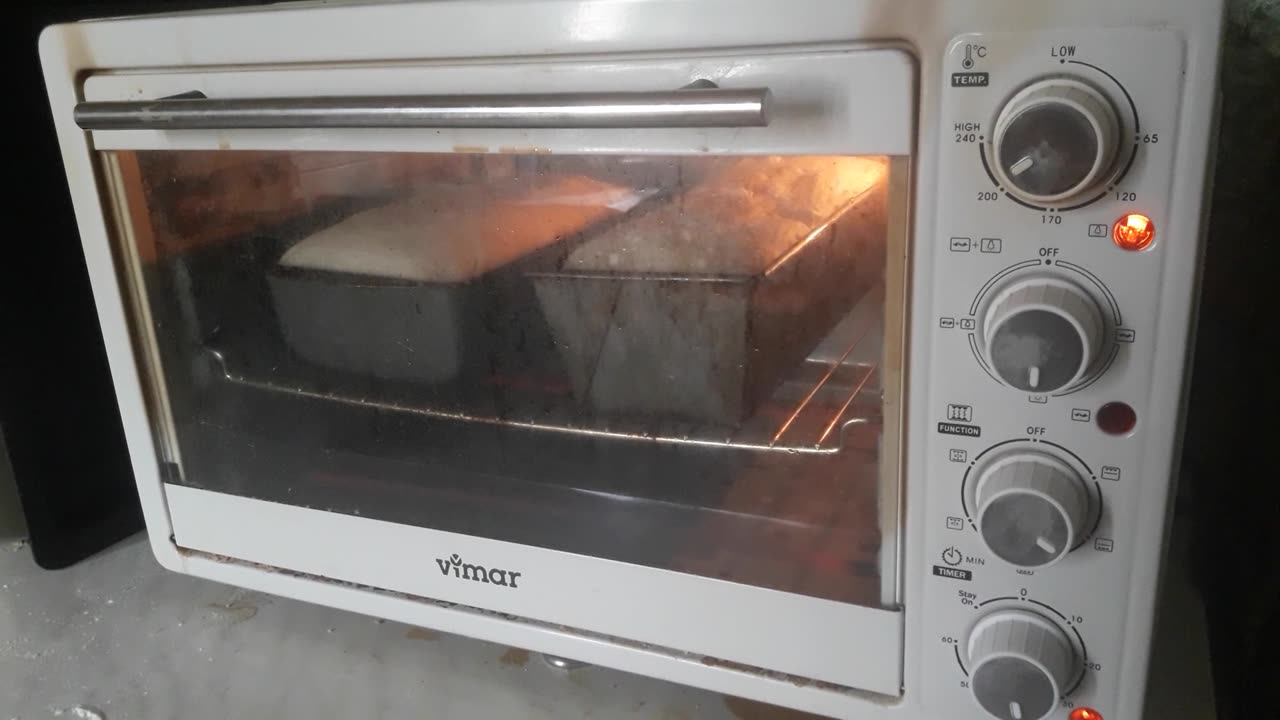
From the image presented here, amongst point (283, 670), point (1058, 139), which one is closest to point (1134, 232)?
point (1058, 139)

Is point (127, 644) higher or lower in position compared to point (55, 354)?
lower

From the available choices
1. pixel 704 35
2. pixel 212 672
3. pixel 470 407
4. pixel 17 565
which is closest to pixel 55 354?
pixel 17 565

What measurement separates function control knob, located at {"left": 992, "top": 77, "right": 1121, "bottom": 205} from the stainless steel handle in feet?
0.36

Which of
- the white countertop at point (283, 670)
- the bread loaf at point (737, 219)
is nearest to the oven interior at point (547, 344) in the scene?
the bread loaf at point (737, 219)

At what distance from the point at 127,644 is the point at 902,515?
637mm

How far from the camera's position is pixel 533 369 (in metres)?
0.60

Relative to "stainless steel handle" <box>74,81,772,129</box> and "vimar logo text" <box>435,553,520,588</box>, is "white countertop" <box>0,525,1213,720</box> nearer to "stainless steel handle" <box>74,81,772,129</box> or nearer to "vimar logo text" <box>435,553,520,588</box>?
"vimar logo text" <box>435,553,520,588</box>

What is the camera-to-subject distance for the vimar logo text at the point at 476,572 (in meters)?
0.62

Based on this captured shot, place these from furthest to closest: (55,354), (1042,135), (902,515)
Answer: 1. (55,354)
2. (902,515)
3. (1042,135)

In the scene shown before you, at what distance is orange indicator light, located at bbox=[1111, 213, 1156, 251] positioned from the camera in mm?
413

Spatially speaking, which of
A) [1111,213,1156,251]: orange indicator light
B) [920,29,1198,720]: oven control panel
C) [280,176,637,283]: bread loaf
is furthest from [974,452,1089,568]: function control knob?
[280,176,637,283]: bread loaf

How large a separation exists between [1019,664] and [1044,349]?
0.17 metres

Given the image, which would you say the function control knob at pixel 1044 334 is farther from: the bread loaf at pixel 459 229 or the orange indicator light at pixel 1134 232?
the bread loaf at pixel 459 229

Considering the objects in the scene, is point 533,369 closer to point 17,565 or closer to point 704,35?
point 704,35
